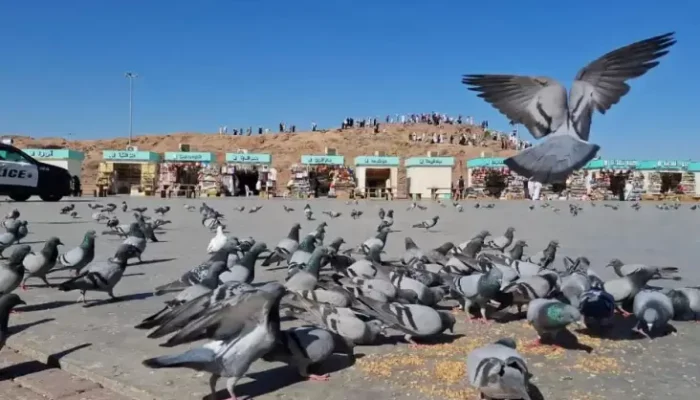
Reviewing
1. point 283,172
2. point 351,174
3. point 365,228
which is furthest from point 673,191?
point 365,228

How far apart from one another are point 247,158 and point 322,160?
615 centimetres

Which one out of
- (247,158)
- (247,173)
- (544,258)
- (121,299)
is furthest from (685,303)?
(247,173)

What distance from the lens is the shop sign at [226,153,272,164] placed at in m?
49.4

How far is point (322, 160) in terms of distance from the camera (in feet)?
164

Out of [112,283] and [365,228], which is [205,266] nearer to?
[112,283]

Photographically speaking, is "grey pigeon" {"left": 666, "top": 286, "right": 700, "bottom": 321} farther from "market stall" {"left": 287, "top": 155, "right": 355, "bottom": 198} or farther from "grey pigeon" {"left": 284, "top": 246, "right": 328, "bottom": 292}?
"market stall" {"left": 287, "top": 155, "right": 355, "bottom": 198}

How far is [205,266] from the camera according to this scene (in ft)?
21.0

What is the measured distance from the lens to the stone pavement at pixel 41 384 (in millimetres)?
3836

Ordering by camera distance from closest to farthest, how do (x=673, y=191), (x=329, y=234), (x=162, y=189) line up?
1. (x=329, y=234)
2. (x=162, y=189)
3. (x=673, y=191)

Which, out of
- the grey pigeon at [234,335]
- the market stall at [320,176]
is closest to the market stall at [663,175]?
the market stall at [320,176]

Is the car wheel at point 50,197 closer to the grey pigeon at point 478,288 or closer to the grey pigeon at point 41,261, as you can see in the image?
the grey pigeon at point 41,261

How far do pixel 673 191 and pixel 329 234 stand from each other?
50.1 meters

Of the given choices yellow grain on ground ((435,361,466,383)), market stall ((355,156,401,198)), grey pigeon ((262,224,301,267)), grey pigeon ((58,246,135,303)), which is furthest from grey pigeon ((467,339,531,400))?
market stall ((355,156,401,198))

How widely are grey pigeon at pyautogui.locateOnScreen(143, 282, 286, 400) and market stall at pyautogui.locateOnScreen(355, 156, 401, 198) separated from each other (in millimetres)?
44643
